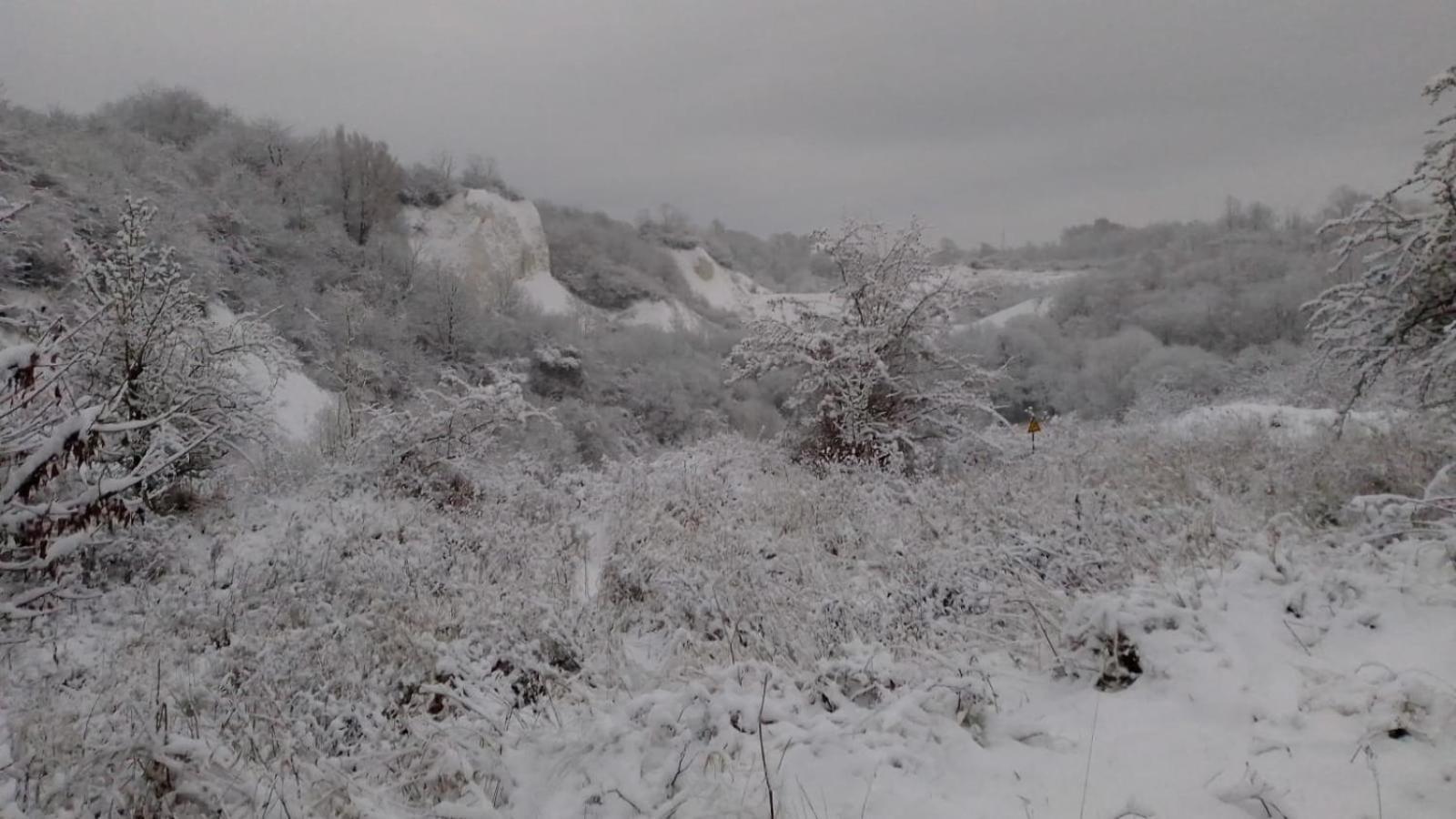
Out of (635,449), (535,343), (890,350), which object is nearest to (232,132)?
(535,343)

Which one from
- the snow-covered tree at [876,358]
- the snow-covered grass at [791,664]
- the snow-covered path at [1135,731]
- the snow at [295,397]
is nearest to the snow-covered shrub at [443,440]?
the snow-covered grass at [791,664]

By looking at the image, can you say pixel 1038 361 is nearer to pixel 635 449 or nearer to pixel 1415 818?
pixel 635 449

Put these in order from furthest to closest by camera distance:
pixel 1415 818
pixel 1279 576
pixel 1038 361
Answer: pixel 1038 361 < pixel 1279 576 < pixel 1415 818

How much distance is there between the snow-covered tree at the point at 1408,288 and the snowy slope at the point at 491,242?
26.0 metres

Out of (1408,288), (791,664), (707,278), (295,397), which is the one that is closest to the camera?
(791,664)

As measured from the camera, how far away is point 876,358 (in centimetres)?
1034

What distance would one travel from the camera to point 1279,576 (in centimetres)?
321

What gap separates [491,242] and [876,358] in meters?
23.8

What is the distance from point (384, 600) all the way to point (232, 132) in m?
27.6

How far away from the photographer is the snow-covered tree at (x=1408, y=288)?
186 inches

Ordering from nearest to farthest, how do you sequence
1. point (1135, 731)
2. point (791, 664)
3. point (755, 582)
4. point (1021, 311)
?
point (1135, 731) < point (791, 664) < point (755, 582) < point (1021, 311)

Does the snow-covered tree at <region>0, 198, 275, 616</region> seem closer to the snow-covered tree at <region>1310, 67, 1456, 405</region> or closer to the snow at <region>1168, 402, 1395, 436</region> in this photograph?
the snow-covered tree at <region>1310, 67, 1456, 405</region>

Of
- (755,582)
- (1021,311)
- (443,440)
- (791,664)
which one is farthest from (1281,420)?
(1021,311)

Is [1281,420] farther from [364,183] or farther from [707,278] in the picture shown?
[707,278]
